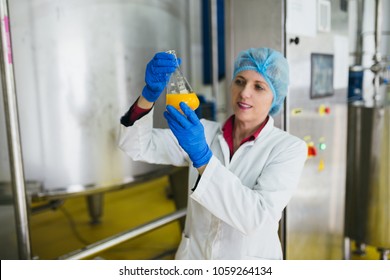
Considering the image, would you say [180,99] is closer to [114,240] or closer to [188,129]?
[188,129]

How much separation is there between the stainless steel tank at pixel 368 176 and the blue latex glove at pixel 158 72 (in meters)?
1.31

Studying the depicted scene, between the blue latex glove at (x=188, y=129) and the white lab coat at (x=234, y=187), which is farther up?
the blue latex glove at (x=188, y=129)

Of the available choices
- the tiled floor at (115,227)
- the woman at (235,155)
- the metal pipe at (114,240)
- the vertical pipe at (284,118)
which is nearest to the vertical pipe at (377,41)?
the vertical pipe at (284,118)

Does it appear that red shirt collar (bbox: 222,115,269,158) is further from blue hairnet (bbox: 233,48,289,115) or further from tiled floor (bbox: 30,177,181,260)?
tiled floor (bbox: 30,177,181,260)

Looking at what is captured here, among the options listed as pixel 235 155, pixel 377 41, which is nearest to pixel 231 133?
pixel 235 155

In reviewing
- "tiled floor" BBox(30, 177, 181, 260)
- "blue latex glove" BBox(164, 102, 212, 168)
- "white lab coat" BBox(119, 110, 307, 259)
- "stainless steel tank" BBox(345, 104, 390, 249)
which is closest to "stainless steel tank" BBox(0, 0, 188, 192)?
"white lab coat" BBox(119, 110, 307, 259)

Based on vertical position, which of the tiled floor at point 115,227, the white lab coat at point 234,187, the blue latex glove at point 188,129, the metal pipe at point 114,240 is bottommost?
the tiled floor at point 115,227

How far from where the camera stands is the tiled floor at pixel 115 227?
2.26m

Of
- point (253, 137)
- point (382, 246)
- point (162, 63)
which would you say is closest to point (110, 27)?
point (162, 63)

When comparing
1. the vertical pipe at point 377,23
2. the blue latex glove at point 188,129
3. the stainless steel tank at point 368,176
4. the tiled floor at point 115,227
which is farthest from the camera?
the tiled floor at point 115,227

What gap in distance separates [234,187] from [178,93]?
0.27 m

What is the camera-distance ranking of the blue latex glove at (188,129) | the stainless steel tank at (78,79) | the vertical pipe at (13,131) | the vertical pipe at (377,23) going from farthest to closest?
the vertical pipe at (377,23) → the stainless steel tank at (78,79) → the vertical pipe at (13,131) → the blue latex glove at (188,129)

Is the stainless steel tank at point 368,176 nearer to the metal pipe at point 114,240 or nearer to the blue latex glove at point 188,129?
the metal pipe at point 114,240

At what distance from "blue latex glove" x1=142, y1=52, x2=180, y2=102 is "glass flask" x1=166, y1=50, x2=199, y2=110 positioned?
3cm
